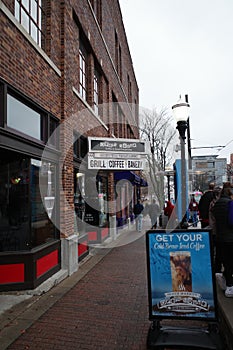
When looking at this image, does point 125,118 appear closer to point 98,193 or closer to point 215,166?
point 98,193

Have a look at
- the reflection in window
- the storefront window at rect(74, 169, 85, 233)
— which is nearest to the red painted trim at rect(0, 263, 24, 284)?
the reflection in window

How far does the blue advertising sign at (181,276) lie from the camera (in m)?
3.62

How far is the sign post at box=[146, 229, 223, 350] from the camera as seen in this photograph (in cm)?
359

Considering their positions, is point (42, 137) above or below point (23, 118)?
below

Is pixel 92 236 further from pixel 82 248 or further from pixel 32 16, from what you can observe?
pixel 32 16

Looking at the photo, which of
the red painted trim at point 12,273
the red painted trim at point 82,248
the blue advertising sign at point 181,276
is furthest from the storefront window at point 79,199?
the blue advertising sign at point 181,276

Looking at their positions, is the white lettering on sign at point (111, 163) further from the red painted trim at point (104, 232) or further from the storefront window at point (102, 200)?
the red painted trim at point (104, 232)

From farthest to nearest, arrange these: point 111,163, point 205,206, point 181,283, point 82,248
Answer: point 111,163
point 82,248
point 205,206
point 181,283

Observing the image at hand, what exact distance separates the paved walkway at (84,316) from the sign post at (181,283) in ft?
1.62

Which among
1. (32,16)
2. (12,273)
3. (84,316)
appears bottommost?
(84,316)

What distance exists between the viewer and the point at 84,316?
4.50m

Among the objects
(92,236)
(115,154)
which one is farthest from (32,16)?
(92,236)

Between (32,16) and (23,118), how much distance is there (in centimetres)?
239

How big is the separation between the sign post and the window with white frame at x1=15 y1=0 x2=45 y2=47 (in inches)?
195
